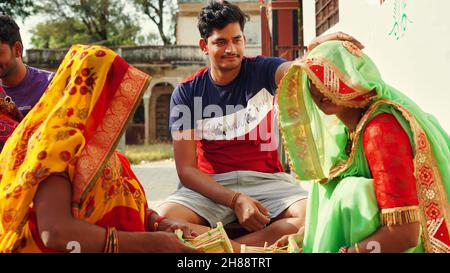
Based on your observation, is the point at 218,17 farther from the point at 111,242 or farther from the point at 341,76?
the point at 111,242

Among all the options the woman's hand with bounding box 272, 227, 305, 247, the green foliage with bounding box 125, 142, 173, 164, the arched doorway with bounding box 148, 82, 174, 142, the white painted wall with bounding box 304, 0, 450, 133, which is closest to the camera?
the woman's hand with bounding box 272, 227, 305, 247

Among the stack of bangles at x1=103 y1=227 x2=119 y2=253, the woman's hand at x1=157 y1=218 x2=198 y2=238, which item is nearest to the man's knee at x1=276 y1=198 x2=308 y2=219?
the woman's hand at x1=157 y1=218 x2=198 y2=238

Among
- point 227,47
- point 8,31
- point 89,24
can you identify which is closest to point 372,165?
point 227,47

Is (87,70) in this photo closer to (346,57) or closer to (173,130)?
(346,57)

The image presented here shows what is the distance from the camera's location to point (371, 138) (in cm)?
180

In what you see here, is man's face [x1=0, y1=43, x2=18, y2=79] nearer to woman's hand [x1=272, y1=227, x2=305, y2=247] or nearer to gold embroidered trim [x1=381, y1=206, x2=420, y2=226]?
woman's hand [x1=272, y1=227, x2=305, y2=247]

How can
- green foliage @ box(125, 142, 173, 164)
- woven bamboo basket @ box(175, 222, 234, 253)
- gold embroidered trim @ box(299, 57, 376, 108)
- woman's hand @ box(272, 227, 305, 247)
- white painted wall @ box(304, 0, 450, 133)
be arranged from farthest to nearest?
green foliage @ box(125, 142, 173, 164), white painted wall @ box(304, 0, 450, 133), woman's hand @ box(272, 227, 305, 247), woven bamboo basket @ box(175, 222, 234, 253), gold embroidered trim @ box(299, 57, 376, 108)

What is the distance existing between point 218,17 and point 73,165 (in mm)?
1623

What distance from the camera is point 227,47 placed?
303 cm

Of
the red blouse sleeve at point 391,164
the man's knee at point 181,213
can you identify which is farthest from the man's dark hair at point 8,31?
the red blouse sleeve at point 391,164

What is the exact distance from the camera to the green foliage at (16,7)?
1733 cm

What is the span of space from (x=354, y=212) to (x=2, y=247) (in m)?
1.24

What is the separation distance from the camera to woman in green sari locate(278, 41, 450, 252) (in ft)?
5.71

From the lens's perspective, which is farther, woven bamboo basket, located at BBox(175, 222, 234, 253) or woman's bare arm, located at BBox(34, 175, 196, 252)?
woven bamboo basket, located at BBox(175, 222, 234, 253)
